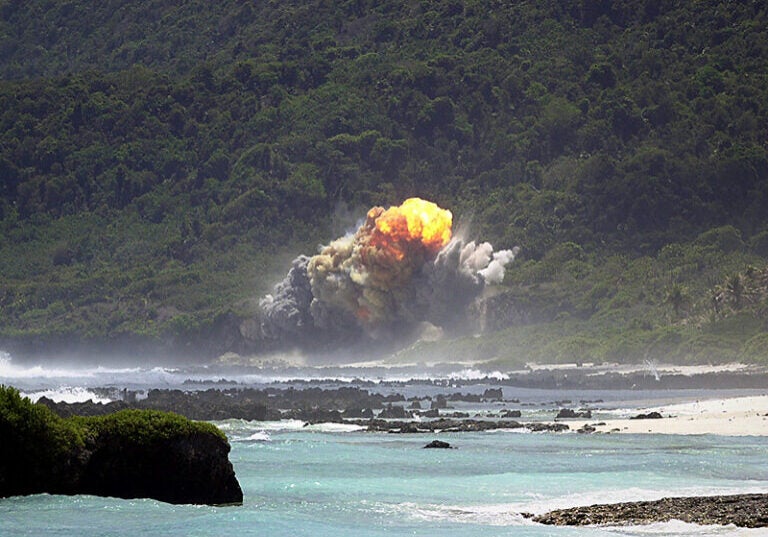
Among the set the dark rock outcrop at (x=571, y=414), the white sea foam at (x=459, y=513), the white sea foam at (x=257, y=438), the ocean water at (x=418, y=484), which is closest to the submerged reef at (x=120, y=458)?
the ocean water at (x=418, y=484)

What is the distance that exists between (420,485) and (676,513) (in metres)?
10.6

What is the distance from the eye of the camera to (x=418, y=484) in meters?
40.8

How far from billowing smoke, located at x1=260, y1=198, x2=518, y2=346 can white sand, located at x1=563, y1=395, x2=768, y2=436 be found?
8234 centimetres

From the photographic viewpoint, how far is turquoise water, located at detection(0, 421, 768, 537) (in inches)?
1166

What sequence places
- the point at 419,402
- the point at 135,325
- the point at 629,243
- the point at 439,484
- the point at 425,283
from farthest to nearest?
the point at 135,325 → the point at 629,243 → the point at 425,283 → the point at 419,402 → the point at 439,484

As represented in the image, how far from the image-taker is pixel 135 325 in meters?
199

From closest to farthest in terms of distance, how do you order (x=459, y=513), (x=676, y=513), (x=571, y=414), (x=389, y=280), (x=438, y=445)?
(x=676, y=513)
(x=459, y=513)
(x=438, y=445)
(x=571, y=414)
(x=389, y=280)

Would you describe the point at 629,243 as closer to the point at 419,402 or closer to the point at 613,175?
the point at 613,175

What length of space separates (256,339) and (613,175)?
45946 millimetres

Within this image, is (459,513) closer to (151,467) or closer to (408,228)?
(151,467)

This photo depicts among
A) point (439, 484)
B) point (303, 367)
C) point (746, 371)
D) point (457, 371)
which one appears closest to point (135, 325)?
point (303, 367)

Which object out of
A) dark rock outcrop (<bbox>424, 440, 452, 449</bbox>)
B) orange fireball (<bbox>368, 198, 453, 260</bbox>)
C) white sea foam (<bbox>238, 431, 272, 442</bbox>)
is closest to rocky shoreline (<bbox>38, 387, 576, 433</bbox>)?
white sea foam (<bbox>238, 431, 272, 442</bbox>)

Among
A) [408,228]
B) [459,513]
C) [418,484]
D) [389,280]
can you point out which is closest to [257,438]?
[418,484]

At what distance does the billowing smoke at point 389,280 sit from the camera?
152250 mm
